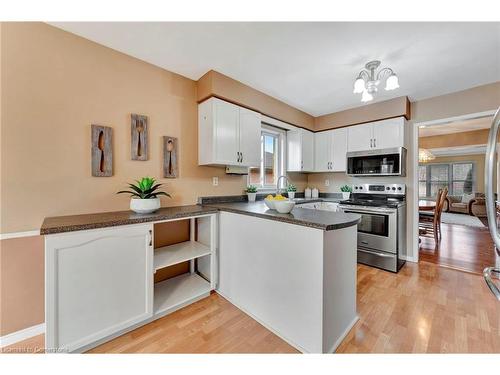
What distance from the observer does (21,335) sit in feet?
4.96

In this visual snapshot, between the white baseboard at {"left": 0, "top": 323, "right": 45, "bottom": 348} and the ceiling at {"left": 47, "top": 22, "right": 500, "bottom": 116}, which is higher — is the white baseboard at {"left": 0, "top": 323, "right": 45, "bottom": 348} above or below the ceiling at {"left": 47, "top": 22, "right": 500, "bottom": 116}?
below

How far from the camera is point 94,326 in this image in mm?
1412

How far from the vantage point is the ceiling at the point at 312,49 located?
5.30ft

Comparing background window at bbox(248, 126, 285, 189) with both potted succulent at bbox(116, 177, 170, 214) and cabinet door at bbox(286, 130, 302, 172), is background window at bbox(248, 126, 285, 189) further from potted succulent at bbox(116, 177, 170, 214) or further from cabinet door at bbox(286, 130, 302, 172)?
potted succulent at bbox(116, 177, 170, 214)

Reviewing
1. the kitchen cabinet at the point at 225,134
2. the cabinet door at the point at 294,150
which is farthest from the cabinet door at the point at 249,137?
the cabinet door at the point at 294,150

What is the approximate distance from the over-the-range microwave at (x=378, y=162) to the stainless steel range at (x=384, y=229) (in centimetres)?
31

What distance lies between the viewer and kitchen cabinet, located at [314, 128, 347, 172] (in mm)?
3486

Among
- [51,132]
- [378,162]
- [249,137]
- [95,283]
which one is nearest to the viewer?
[95,283]

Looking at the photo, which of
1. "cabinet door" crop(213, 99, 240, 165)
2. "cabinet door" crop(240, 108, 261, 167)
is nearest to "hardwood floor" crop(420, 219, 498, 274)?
"cabinet door" crop(240, 108, 261, 167)

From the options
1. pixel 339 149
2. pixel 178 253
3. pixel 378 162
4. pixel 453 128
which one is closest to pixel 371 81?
pixel 378 162

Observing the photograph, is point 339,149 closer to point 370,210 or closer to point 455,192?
point 370,210

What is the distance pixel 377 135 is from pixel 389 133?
0.16 meters

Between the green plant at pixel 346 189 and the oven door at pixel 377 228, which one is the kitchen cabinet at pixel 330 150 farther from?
the oven door at pixel 377 228
